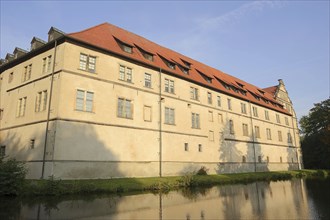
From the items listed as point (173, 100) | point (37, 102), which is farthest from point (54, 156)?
point (173, 100)

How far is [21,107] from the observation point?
28.5 m

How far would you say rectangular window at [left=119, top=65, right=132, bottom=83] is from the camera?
97.0 ft

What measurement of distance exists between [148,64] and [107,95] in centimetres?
706

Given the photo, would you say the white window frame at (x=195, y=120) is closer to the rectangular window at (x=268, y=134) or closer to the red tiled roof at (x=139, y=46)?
the red tiled roof at (x=139, y=46)

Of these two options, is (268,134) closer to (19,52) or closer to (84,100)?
(84,100)

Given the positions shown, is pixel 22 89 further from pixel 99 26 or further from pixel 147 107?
pixel 147 107

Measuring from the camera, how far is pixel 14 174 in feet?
61.0

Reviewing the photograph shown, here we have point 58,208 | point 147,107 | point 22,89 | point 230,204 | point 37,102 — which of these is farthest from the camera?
point 147,107

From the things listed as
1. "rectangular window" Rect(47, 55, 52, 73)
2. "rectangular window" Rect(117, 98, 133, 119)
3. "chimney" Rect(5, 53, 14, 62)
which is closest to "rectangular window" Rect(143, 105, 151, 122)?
"rectangular window" Rect(117, 98, 133, 119)

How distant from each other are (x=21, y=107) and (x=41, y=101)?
3.78m

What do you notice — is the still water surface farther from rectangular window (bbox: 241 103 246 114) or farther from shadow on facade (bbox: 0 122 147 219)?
rectangular window (bbox: 241 103 246 114)

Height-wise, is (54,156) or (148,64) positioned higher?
(148,64)

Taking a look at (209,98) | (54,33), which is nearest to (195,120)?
(209,98)

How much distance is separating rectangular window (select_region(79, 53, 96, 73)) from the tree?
5058 cm
